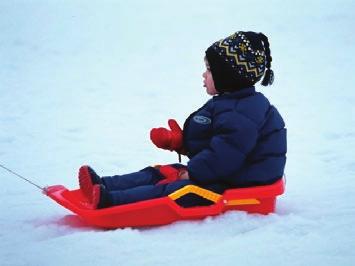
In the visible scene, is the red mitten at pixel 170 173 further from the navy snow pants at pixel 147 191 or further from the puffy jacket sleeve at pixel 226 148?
the puffy jacket sleeve at pixel 226 148

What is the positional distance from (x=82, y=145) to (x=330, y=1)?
894cm

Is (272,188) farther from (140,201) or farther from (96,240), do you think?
(96,240)

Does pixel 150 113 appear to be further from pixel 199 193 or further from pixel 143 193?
pixel 199 193

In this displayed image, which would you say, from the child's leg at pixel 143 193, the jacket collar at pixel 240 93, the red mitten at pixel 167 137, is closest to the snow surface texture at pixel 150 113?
the child's leg at pixel 143 193

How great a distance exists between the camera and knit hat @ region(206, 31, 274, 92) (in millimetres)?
2760

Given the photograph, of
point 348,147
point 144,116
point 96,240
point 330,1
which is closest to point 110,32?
point 144,116

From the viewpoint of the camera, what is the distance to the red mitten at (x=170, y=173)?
3.00 m

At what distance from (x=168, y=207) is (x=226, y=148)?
1.41ft

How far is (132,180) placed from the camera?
9.83 feet

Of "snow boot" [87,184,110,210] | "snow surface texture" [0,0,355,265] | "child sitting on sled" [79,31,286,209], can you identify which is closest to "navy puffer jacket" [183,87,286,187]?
"child sitting on sled" [79,31,286,209]

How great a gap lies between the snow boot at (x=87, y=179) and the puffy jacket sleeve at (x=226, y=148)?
0.54 meters

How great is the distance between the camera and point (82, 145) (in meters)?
4.80

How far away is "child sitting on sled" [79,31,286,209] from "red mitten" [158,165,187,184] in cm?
12

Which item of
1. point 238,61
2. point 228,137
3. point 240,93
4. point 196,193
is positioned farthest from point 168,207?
point 238,61
